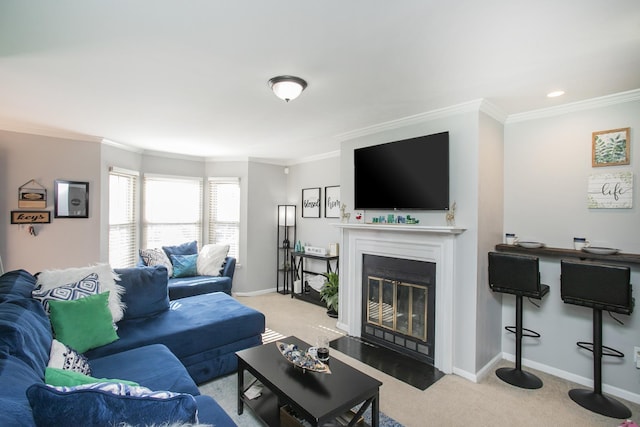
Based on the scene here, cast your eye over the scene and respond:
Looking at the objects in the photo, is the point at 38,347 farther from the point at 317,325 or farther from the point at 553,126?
the point at 553,126

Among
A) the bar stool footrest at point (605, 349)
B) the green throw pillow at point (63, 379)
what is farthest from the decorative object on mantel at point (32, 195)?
the bar stool footrest at point (605, 349)

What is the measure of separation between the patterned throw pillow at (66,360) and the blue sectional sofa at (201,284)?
7.91 ft

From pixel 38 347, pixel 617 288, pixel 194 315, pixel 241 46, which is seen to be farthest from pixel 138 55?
pixel 617 288

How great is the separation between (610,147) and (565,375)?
2.05 meters

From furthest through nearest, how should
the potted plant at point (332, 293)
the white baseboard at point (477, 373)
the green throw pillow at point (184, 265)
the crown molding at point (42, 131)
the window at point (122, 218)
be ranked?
the green throw pillow at point (184, 265) → the window at point (122, 218) → the potted plant at point (332, 293) → the crown molding at point (42, 131) → the white baseboard at point (477, 373)

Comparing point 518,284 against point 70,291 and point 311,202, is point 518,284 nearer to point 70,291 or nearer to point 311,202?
point 311,202

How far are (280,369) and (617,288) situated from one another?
2.49 metres

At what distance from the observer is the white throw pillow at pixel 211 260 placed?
481 cm

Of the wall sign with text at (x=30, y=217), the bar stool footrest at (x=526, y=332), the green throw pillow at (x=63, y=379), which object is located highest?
the wall sign with text at (x=30, y=217)

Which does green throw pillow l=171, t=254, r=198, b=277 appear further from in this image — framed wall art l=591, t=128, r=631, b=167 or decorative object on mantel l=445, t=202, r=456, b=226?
framed wall art l=591, t=128, r=631, b=167

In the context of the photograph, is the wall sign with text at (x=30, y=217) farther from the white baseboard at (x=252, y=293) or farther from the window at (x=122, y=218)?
the white baseboard at (x=252, y=293)

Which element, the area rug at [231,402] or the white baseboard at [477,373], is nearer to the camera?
the area rug at [231,402]

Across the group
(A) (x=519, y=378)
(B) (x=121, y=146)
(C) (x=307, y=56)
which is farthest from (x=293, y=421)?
(B) (x=121, y=146)

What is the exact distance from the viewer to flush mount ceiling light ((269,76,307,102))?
2.22 m
